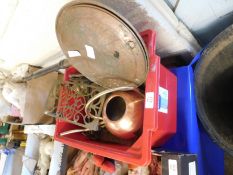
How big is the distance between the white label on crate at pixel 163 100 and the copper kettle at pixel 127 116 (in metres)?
0.09

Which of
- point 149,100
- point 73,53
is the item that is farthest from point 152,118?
point 73,53

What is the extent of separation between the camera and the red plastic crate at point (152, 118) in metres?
0.70

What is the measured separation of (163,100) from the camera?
30.2 inches

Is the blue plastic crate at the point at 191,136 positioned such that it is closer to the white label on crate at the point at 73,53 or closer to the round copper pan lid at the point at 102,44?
the round copper pan lid at the point at 102,44

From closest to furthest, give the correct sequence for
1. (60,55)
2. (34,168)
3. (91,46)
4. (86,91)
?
(91,46)
(86,91)
(60,55)
(34,168)

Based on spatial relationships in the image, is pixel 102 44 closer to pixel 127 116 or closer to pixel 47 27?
pixel 127 116

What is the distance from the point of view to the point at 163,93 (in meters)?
0.77

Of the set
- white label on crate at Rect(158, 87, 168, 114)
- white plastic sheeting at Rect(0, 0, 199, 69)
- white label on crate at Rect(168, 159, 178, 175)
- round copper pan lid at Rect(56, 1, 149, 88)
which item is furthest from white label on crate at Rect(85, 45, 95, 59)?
white label on crate at Rect(168, 159, 178, 175)

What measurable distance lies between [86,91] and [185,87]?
0.46 m

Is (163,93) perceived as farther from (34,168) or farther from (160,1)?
(34,168)

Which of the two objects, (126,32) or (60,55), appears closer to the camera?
(126,32)

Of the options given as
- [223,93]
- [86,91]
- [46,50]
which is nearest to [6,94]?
[46,50]

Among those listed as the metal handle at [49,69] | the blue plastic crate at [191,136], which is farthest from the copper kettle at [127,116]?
the metal handle at [49,69]

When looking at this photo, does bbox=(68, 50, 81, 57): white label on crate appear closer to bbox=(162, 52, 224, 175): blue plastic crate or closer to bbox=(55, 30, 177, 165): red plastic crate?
bbox=(55, 30, 177, 165): red plastic crate
